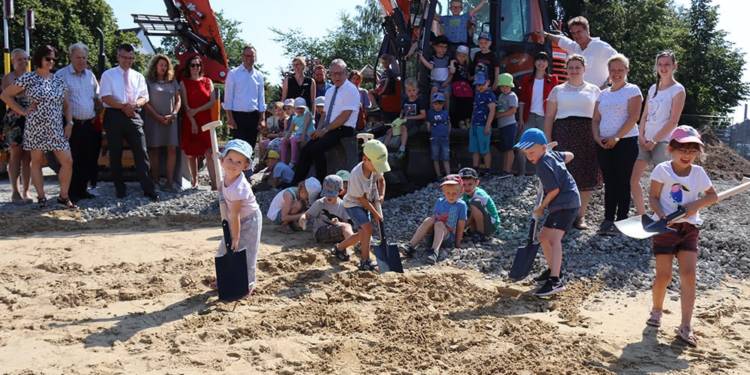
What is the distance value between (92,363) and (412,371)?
1772 mm

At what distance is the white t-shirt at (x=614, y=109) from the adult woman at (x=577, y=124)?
23 cm

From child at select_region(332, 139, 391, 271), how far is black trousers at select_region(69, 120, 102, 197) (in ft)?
13.8

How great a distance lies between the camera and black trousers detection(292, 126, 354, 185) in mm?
9195

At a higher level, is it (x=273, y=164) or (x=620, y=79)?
(x=620, y=79)

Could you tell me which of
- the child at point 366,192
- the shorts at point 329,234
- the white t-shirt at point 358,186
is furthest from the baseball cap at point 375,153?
the shorts at point 329,234

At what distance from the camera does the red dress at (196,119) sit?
9.54m

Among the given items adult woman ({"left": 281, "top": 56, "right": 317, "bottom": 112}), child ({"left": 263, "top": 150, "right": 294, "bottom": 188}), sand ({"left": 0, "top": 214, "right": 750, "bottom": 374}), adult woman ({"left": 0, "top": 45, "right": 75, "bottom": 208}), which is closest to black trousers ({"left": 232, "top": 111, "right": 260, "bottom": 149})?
child ({"left": 263, "top": 150, "right": 294, "bottom": 188})

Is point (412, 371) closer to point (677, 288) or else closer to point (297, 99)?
point (677, 288)

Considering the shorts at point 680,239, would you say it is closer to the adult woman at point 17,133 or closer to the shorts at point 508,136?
the shorts at point 508,136

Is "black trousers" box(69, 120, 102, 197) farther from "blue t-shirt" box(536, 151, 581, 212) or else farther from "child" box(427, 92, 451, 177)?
"blue t-shirt" box(536, 151, 581, 212)

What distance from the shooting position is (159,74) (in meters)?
9.36

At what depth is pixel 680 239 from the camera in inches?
190

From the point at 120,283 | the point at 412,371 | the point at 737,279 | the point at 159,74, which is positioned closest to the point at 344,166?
the point at 159,74

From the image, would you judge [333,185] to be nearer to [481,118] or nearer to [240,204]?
[240,204]
